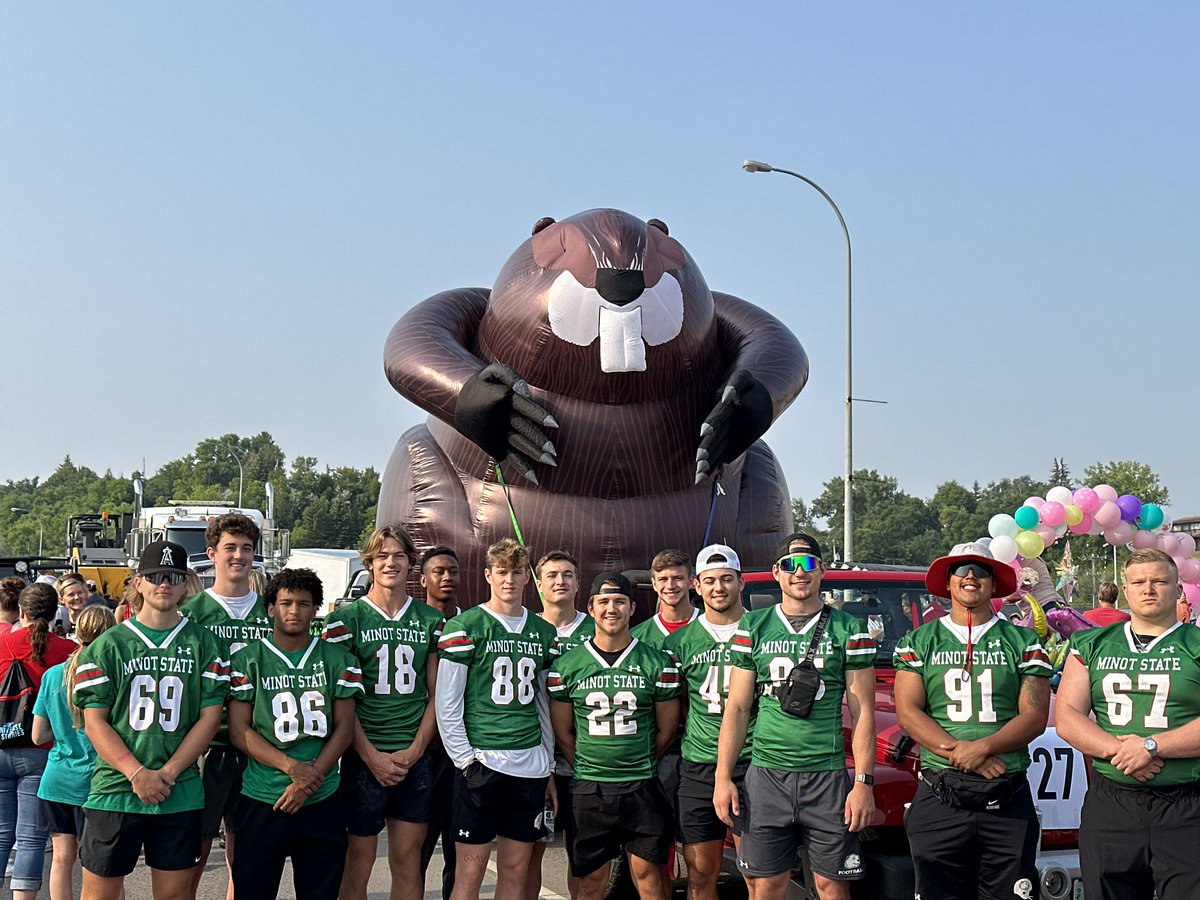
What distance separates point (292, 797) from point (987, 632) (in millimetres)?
2698

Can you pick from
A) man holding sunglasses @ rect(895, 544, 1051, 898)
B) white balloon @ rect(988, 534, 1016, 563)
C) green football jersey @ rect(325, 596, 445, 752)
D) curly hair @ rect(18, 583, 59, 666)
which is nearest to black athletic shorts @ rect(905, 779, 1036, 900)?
man holding sunglasses @ rect(895, 544, 1051, 898)

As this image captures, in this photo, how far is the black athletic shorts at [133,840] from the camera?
4523 mm

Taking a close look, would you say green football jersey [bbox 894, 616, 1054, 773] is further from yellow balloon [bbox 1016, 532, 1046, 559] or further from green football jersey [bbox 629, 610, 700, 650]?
yellow balloon [bbox 1016, 532, 1046, 559]

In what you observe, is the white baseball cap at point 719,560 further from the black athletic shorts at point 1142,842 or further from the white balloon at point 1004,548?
the white balloon at point 1004,548

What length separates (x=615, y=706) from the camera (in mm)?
5012

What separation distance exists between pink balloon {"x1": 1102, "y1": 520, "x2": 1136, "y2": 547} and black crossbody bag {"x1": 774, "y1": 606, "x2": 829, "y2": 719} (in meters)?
12.0

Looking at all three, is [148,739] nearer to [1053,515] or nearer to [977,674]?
[977,674]

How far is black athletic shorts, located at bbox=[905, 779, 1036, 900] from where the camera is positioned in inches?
176

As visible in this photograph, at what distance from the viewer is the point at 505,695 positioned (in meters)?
Answer: 5.10

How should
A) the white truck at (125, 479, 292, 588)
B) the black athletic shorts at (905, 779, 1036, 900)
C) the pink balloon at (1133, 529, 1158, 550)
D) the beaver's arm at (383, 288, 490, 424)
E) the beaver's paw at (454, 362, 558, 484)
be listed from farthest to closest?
1. the white truck at (125, 479, 292, 588)
2. the pink balloon at (1133, 529, 1158, 550)
3. the beaver's arm at (383, 288, 490, 424)
4. the beaver's paw at (454, 362, 558, 484)
5. the black athletic shorts at (905, 779, 1036, 900)

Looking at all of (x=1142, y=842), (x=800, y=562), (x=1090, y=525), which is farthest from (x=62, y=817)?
(x=1090, y=525)

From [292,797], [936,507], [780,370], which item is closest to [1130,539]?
[780,370]

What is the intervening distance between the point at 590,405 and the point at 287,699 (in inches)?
157

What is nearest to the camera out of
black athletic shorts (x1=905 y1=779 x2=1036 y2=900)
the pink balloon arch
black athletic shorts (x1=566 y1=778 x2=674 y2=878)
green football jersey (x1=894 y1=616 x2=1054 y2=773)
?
black athletic shorts (x1=905 y1=779 x2=1036 y2=900)
